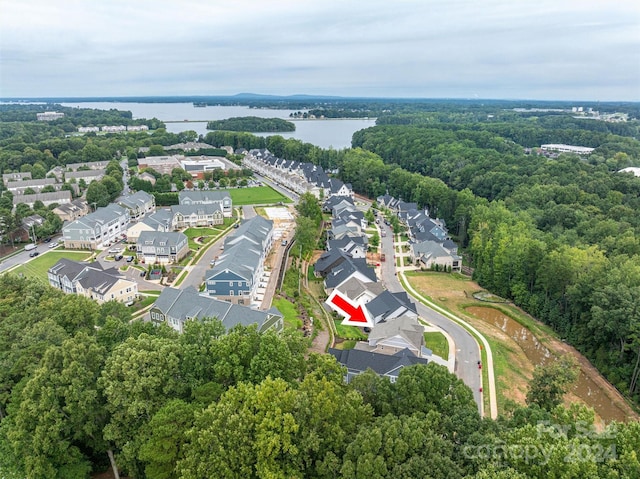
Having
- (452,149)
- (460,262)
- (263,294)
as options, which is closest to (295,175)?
(452,149)

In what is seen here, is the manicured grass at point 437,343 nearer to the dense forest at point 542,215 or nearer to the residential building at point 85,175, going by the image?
the dense forest at point 542,215

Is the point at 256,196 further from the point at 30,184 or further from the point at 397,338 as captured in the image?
the point at 397,338

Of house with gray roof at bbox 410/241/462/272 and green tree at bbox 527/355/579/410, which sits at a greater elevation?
green tree at bbox 527/355/579/410

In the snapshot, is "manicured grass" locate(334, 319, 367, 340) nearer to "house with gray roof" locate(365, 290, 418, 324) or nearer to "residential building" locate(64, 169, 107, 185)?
"house with gray roof" locate(365, 290, 418, 324)

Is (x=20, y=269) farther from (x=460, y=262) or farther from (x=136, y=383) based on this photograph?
(x=460, y=262)

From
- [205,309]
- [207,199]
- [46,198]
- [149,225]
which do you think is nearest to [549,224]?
[205,309]

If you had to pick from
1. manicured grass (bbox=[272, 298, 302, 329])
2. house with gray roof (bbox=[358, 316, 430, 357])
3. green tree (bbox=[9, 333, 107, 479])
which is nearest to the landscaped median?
house with gray roof (bbox=[358, 316, 430, 357])

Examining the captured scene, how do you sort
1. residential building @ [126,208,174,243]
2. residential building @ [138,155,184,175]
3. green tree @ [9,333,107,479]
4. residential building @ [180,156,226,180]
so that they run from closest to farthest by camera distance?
green tree @ [9,333,107,479]
residential building @ [126,208,174,243]
residential building @ [180,156,226,180]
residential building @ [138,155,184,175]

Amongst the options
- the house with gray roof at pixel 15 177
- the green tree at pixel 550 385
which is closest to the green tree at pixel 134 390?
the green tree at pixel 550 385
